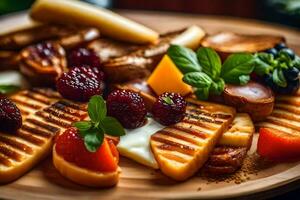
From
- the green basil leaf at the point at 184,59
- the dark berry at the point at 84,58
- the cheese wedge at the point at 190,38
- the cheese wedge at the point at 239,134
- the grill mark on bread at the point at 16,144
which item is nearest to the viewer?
the grill mark on bread at the point at 16,144

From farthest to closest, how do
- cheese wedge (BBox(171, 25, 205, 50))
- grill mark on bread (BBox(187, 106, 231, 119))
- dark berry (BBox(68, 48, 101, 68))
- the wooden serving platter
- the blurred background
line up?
the blurred background
cheese wedge (BBox(171, 25, 205, 50))
dark berry (BBox(68, 48, 101, 68))
grill mark on bread (BBox(187, 106, 231, 119))
the wooden serving platter

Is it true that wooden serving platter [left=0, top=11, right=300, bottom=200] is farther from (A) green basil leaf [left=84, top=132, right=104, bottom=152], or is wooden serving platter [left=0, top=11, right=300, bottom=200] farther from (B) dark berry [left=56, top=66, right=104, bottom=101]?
(B) dark berry [left=56, top=66, right=104, bottom=101]

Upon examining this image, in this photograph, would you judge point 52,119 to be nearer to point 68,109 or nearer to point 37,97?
point 68,109

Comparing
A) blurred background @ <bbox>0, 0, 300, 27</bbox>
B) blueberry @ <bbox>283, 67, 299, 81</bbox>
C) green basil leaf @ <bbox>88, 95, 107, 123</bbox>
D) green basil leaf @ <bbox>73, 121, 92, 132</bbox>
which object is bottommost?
blurred background @ <bbox>0, 0, 300, 27</bbox>

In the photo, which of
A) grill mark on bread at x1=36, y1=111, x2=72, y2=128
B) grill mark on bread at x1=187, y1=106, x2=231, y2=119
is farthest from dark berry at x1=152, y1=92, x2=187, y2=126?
grill mark on bread at x1=36, y1=111, x2=72, y2=128

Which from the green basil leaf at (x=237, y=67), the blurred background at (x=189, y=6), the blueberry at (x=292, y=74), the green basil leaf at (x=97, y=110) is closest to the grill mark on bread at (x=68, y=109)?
the green basil leaf at (x=97, y=110)

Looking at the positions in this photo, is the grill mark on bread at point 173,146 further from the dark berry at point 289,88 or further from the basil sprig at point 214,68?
the dark berry at point 289,88

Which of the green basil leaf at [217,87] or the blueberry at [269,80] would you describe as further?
the blueberry at [269,80]
